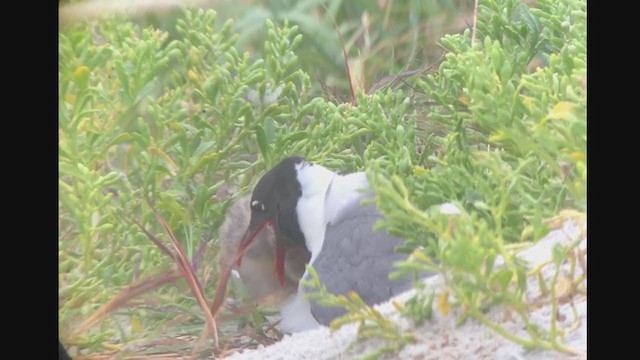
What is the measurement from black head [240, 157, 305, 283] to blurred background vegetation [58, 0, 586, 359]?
0.02m

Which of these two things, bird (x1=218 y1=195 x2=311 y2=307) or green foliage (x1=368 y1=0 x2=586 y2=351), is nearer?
green foliage (x1=368 y1=0 x2=586 y2=351)

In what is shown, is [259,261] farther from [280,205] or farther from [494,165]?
[494,165]

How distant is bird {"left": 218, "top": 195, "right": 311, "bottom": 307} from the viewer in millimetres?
1272

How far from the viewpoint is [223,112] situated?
Result: 1.33 m

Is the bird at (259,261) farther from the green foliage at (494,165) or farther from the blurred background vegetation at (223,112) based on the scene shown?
the green foliage at (494,165)

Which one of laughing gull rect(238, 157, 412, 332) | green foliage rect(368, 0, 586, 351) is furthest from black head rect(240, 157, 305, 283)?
green foliage rect(368, 0, 586, 351)

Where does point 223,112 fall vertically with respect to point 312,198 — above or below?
above

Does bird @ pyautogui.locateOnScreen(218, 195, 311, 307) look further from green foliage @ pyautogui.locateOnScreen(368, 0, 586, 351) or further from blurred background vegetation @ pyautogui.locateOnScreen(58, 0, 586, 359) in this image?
green foliage @ pyautogui.locateOnScreen(368, 0, 586, 351)

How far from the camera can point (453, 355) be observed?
120 cm

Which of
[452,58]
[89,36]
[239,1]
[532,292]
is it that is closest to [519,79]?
[452,58]

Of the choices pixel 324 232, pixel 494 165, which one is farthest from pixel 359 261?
pixel 494 165

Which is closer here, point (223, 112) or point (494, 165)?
point (494, 165)

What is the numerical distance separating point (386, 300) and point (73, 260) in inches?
15.4

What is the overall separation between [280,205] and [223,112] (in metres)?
0.13
